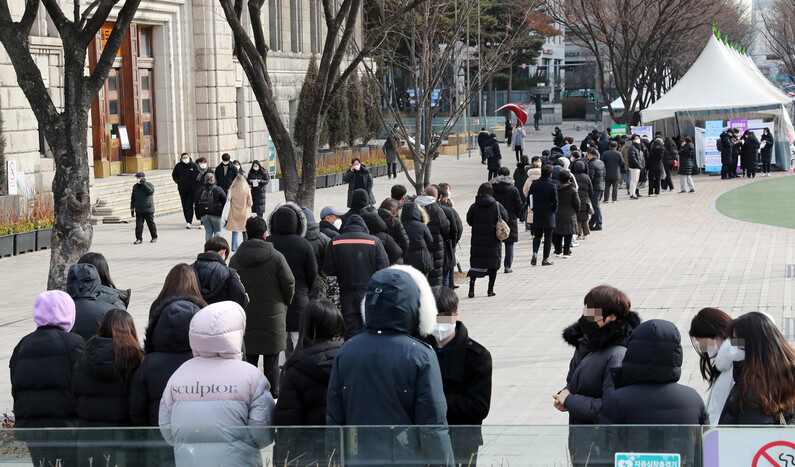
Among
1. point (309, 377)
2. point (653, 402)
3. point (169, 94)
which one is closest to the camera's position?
point (653, 402)

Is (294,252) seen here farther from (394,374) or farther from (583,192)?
(583,192)

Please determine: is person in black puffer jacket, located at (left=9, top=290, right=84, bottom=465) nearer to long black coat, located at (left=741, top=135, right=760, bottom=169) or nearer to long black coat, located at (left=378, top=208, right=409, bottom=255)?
long black coat, located at (left=378, top=208, right=409, bottom=255)

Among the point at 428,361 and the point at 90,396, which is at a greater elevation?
the point at 428,361

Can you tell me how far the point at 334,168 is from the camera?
36.0 metres

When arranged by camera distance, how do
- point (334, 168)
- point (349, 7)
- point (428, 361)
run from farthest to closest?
1. point (334, 168)
2. point (349, 7)
3. point (428, 361)

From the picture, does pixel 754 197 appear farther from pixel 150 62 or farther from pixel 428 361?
pixel 428 361

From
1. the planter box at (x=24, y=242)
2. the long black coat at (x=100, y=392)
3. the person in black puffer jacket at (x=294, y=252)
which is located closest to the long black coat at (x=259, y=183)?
the planter box at (x=24, y=242)

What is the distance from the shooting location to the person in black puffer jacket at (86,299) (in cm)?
698

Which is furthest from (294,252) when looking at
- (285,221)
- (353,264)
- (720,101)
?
(720,101)

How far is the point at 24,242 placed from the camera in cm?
1934

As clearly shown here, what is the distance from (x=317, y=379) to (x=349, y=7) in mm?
9197

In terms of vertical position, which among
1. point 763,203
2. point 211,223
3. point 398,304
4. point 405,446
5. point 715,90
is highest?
point 715,90

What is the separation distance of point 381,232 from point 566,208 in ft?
24.1

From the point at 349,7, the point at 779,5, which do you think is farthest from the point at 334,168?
the point at 779,5
